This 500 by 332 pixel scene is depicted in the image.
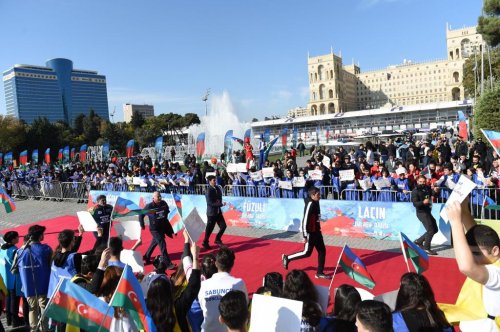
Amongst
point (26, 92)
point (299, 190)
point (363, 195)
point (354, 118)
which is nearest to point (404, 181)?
point (363, 195)

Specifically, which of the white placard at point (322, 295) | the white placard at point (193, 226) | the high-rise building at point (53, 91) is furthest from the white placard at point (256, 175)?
the high-rise building at point (53, 91)

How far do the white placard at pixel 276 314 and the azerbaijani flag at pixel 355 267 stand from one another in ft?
6.75

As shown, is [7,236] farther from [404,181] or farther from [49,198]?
[49,198]

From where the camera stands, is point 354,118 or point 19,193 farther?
point 354,118

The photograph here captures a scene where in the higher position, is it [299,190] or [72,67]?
[72,67]

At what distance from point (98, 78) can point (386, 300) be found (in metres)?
199

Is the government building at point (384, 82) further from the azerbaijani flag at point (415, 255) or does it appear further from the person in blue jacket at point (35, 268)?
the person in blue jacket at point (35, 268)

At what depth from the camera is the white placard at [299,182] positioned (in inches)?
500

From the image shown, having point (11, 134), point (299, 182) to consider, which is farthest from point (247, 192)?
point (11, 134)

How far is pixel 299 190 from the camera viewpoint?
13047mm

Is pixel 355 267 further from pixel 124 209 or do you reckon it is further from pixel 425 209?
pixel 124 209

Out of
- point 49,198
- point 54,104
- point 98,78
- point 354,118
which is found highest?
point 98,78

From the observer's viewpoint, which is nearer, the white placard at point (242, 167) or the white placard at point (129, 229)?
the white placard at point (129, 229)

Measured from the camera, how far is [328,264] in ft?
28.7
